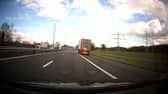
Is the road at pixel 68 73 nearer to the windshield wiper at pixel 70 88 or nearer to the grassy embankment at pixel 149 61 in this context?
the windshield wiper at pixel 70 88

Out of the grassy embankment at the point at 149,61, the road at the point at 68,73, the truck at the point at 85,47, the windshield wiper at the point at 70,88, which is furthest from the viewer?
the truck at the point at 85,47

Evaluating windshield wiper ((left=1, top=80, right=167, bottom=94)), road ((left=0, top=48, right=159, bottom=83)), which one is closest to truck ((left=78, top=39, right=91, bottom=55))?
road ((left=0, top=48, right=159, bottom=83))

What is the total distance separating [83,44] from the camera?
3319 cm

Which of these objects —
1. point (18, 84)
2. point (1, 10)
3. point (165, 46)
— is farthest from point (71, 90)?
point (165, 46)

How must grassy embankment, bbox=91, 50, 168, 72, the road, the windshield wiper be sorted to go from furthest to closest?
grassy embankment, bbox=91, 50, 168, 72
the road
the windshield wiper

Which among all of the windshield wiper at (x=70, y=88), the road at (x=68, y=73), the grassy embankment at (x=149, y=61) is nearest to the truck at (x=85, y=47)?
the grassy embankment at (x=149, y=61)

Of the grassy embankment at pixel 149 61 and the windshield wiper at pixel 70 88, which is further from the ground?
the windshield wiper at pixel 70 88

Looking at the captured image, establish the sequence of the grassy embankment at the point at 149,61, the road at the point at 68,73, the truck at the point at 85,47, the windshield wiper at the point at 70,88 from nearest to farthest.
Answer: the windshield wiper at the point at 70,88 < the road at the point at 68,73 < the grassy embankment at the point at 149,61 < the truck at the point at 85,47

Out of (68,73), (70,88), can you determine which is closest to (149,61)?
(68,73)

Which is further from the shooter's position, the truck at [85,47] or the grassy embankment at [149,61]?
the truck at [85,47]

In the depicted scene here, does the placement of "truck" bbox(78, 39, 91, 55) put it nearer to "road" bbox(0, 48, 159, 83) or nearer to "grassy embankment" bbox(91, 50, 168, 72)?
"grassy embankment" bbox(91, 50, 168, 72)

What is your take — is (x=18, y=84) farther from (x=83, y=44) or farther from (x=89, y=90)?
(x=83, y=44)

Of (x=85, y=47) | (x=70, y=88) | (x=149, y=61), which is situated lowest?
(x=149, y=61)

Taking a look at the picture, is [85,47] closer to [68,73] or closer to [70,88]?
[68,73]
